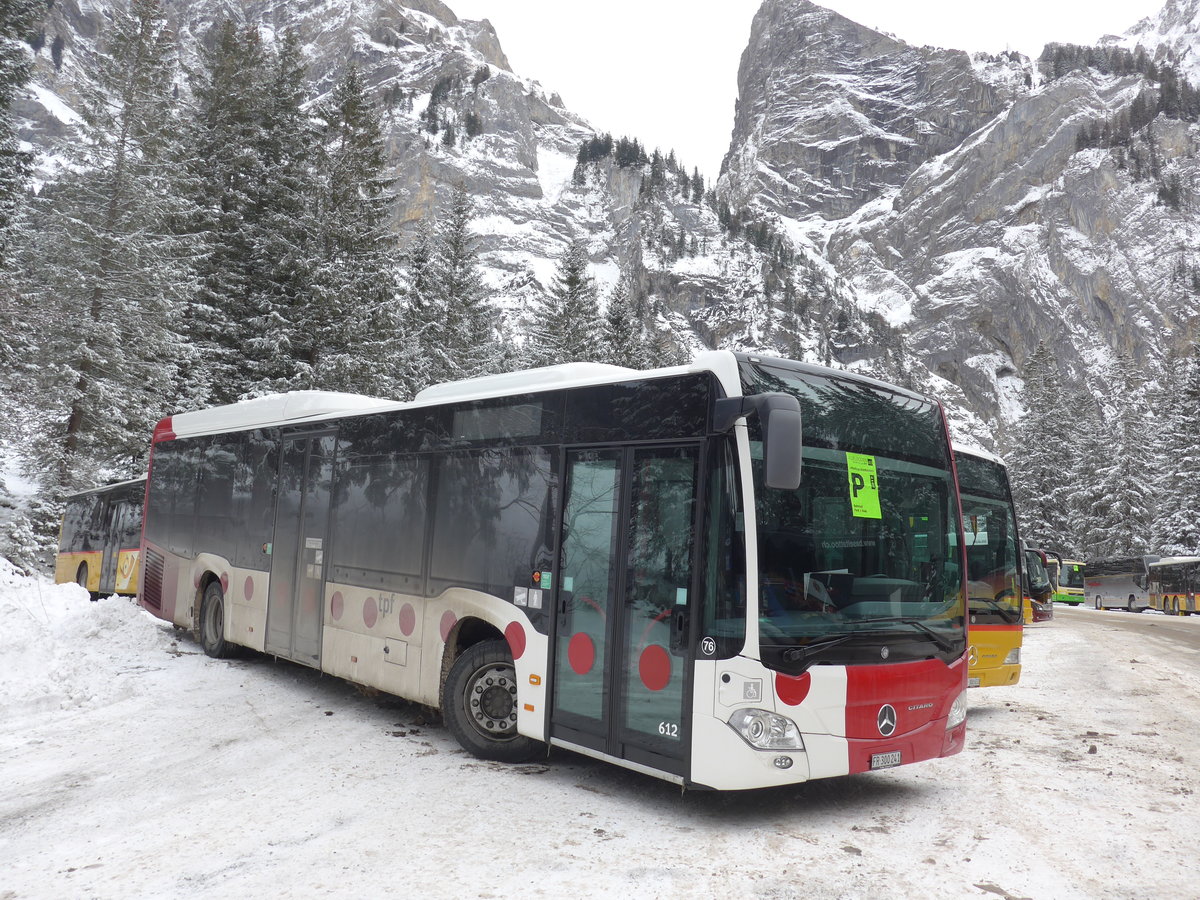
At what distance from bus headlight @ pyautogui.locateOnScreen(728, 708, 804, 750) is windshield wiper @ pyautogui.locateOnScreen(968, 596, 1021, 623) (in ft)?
17.0

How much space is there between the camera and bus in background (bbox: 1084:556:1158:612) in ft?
133

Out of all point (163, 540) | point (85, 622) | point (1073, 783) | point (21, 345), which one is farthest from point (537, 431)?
point (21, 345)

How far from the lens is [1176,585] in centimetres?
3650

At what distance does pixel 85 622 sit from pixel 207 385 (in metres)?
15.4

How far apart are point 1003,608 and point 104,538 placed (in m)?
19.9

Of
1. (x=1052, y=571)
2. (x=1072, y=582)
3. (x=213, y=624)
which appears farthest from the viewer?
(x=1072, y=582)

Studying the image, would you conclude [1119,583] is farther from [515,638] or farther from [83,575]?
[515,638]

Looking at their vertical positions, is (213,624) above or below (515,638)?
below

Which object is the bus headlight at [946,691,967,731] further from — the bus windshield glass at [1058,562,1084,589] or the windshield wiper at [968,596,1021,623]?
the bus windshield glass at [1058,562,1084,589]

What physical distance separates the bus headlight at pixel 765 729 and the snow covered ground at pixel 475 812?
52 cm

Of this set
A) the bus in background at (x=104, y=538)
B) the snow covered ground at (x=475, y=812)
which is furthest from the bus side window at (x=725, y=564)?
the bus in background at (x=104, y=538)

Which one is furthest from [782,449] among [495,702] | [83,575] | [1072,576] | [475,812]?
[1072,576]

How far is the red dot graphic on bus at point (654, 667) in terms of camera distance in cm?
511

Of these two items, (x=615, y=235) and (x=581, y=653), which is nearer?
(x=581, y=653)
